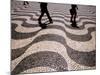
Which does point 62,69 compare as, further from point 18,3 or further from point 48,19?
point 18,3

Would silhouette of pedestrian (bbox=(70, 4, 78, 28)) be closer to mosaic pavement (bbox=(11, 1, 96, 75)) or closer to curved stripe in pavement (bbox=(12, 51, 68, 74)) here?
mosaic pavement (bbox=(11, 1, 96, 75))

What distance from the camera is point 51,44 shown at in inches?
75.0

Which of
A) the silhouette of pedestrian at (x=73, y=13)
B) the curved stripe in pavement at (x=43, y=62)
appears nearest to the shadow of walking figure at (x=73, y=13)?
the silhouette of pedestrian at (x=73, y=13)

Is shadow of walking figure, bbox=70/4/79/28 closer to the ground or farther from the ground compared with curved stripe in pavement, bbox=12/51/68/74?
farther from the ground

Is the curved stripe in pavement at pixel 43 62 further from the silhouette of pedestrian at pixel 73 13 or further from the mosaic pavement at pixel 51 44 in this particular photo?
the silhouette of pedestrian at pixel 73 13

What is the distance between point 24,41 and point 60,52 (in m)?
0.45

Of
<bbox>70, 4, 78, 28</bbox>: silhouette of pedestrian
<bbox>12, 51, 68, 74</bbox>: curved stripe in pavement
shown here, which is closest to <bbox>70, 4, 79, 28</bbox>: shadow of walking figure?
<bbox>70, 4, 78, 28</bbox>: silhouette of pedestrian

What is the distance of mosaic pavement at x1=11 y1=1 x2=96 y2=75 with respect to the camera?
5.89ft

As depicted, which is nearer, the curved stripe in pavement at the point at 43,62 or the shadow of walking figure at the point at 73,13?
the curved stripe in pavement at the point at 43,62

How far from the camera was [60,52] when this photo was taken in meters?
1.93

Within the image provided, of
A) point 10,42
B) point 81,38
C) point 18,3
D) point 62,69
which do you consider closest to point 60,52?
point 62,69

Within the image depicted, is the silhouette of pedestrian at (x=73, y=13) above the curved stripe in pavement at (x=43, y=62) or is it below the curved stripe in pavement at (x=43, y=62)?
above

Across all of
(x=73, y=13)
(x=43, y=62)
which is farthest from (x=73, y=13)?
(x=43, y=62)

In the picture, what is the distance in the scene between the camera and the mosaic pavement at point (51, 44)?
1795mm
